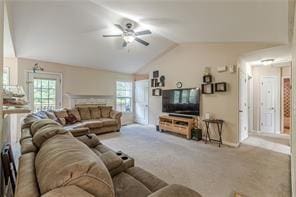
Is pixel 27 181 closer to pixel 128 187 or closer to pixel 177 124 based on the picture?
pixel 128 187

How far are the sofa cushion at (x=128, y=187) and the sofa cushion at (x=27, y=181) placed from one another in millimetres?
669

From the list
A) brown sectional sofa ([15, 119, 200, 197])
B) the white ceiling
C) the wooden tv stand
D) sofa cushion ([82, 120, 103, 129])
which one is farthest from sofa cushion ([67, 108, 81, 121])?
brown sectional sofa ([15, 119, 200, 197])

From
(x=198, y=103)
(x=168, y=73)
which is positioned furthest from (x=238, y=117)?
(x=168, y=73)

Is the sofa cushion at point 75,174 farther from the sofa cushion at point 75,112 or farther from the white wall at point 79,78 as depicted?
the white wall at point 79,78

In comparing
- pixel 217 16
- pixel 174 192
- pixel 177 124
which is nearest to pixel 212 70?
pixel 177 124

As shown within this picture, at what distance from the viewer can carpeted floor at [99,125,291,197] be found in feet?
8.24

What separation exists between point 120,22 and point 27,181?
13.5 ft

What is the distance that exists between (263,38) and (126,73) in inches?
211

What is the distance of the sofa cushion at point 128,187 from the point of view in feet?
4.68

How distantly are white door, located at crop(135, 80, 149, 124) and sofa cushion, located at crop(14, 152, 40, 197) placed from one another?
20.9 feet

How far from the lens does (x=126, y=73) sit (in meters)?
7.91

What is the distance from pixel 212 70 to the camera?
201 inches

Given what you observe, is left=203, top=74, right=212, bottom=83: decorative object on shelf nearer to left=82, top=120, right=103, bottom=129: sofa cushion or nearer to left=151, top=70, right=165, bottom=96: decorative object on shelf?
left=151, top=70, right=165, bottom=96: decorative object on shelf

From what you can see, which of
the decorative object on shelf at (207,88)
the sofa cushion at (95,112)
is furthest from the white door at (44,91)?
the decorative object on shelf at (207,88)
